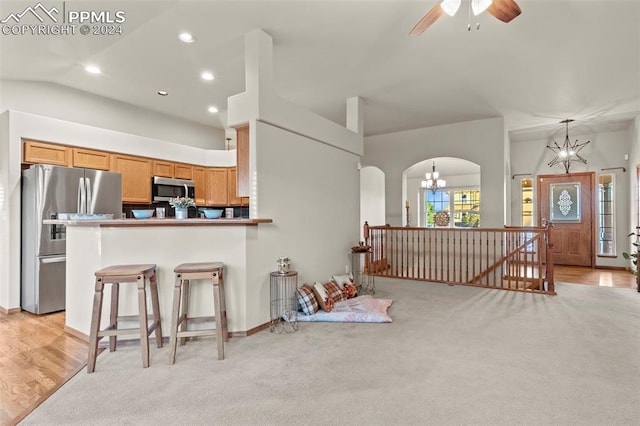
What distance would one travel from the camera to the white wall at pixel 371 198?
24.9ft

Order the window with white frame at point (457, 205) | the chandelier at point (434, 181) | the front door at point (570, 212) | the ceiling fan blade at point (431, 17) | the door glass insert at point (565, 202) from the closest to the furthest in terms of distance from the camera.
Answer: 1. the ceiling fan blade at point (431, 17)
2. the front door at point (570, 212)
3. the door glass insert at point (565, 202)
4. the chandelier at point (434, 181)
5. the window with white frame at point (457, 205)

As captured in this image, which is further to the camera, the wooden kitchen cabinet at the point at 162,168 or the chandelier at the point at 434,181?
the chandelier at the point at 434,181

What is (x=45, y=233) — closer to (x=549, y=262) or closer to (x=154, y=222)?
(x=154, y=222)

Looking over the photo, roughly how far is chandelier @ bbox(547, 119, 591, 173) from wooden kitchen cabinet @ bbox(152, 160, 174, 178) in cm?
813

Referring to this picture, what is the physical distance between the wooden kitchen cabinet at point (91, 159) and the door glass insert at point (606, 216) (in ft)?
31.4

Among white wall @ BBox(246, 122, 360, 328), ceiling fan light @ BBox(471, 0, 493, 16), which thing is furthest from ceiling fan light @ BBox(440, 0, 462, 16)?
white wall @ BBox(246, 122, 360, 328)

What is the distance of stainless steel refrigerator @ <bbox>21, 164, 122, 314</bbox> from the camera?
3.75 m

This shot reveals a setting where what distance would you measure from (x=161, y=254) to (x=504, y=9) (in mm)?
3327

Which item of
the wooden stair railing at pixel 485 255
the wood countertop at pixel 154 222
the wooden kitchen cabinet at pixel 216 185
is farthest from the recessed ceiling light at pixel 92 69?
the wooden stair railing at pixel 485 255

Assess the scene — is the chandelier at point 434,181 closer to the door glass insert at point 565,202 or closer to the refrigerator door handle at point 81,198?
the door glass insert at point 565,202

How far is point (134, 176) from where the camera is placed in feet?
16.4

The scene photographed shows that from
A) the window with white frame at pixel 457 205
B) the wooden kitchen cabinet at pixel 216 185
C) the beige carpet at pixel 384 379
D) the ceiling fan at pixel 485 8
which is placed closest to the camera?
the beige carpet at pixel 384 379

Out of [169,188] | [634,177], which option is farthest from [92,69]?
[634,177]

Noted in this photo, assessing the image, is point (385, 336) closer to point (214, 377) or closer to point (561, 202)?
point (214, 377)
